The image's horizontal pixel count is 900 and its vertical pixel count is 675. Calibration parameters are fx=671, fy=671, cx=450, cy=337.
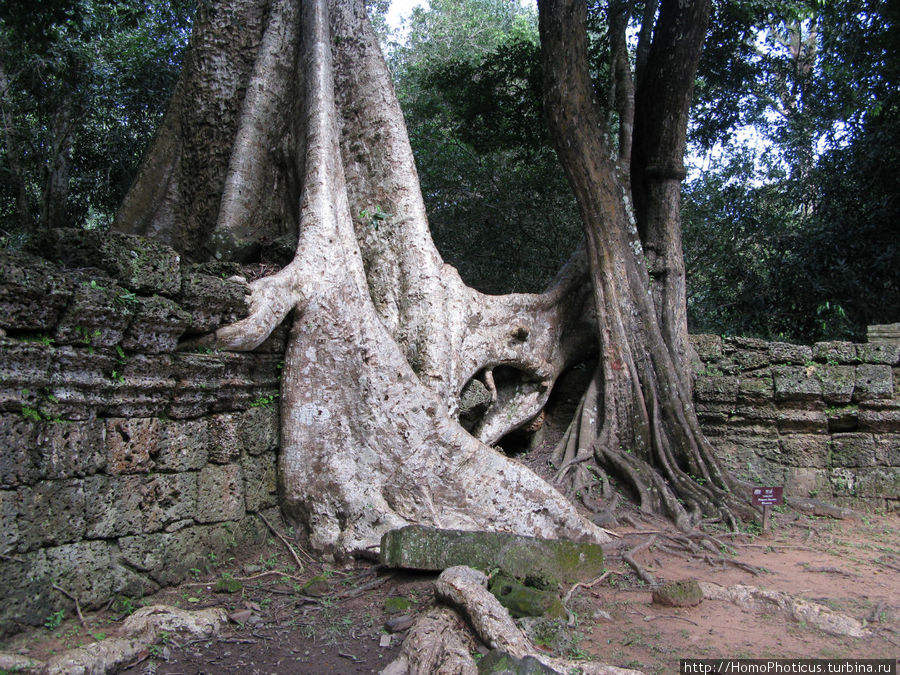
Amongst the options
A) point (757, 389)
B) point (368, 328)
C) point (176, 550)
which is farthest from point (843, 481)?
point (176, 550)

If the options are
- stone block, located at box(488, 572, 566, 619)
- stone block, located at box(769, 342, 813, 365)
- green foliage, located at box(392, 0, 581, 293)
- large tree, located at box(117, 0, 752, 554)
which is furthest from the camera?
green foliage, located at box(392, 0, 581, 293)

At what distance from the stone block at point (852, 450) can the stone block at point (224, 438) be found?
4737 millimetres

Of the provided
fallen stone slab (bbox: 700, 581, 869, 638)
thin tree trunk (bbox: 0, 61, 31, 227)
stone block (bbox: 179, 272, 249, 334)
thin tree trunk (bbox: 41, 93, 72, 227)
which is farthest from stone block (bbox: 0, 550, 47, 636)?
thin tree trunk (bbox: 0, 61, 31, 227)

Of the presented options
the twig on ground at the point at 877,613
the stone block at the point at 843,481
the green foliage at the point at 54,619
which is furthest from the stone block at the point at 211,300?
the stone block at the point at 843,481

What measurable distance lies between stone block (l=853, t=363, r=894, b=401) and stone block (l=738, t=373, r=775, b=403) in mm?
649

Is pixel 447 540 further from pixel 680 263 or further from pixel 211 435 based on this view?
pixel 680 263

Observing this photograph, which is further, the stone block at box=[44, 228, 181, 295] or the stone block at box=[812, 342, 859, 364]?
the stone block at box=[812, 342, 859, 364]

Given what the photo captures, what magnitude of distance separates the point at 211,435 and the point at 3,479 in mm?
998

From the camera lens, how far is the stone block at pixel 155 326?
2.88 meters

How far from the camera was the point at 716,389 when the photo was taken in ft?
18.7

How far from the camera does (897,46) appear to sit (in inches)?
270

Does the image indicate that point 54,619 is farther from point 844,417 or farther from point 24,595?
point 844,417

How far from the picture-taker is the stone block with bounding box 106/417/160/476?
2859 mm

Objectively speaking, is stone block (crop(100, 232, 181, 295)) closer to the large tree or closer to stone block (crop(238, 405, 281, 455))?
the large tree
